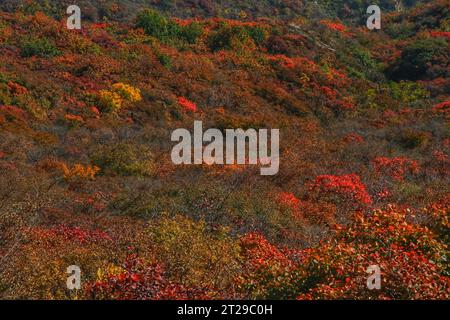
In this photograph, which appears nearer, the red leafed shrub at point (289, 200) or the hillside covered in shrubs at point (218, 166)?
the hillside covered in shrubs at point (218, 166)

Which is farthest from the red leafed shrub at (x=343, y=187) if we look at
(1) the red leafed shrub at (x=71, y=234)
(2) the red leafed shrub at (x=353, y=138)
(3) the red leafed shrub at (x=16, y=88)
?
(3) the red leafed shrub at (x=16, y=88)

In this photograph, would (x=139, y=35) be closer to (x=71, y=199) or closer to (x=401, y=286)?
(x=71, y=199)

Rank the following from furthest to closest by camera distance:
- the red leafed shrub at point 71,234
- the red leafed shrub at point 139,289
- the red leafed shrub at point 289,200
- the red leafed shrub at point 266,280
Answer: the red leafed shrub at point 289,200, the red leafed shrub at point 71,234, the red leafed shrub at point 266,280, the red leafed shrub at point 139,289

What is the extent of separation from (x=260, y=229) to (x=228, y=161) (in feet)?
24.4

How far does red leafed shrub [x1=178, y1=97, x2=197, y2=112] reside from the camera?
32.1 m

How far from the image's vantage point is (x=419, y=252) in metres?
9.00

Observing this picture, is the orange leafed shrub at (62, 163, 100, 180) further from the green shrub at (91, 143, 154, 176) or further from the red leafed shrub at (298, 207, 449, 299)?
the red leafed shrub at (298, 207, 449, 299)

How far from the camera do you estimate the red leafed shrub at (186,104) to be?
3206 centimetres

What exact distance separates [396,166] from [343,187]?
4488 millimetres

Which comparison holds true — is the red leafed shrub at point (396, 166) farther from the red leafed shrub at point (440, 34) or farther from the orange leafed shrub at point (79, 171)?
the red leafed shrub at point (440, 34)

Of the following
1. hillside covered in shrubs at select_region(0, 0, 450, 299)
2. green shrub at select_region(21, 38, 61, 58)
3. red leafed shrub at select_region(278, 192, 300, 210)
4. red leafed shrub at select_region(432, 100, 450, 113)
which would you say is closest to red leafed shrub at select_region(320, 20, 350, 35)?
hillside covered in shrubs at select_region(0, 0, 450, 299)

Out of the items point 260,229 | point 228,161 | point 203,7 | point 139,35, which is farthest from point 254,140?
point 203,7

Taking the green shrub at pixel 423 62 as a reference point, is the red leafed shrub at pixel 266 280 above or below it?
below

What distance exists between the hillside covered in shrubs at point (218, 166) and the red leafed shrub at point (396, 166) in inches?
4.0
